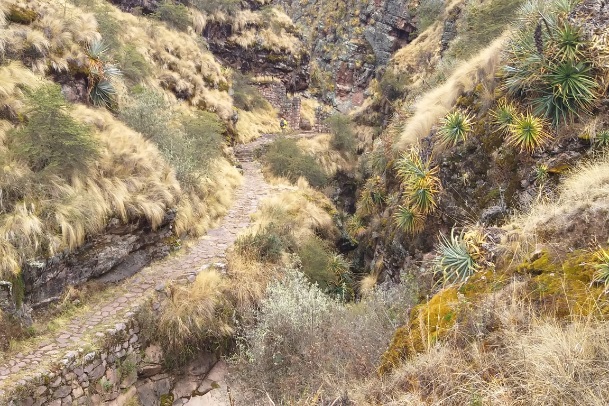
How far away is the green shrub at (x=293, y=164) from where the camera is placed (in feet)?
61.6

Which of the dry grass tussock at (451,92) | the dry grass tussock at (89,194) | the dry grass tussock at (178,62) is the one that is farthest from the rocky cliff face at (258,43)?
the dry grass tussock at (451,92)

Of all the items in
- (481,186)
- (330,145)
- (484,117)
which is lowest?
(330,145)

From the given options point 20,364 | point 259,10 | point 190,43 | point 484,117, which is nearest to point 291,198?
point 484,117

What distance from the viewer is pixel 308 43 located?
145ft

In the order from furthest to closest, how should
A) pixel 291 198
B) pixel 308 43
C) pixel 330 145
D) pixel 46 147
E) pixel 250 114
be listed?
pixel 308 43 → pixel 250 114 → pixel 330 145 → pixel 291 198 → pixel 46 147

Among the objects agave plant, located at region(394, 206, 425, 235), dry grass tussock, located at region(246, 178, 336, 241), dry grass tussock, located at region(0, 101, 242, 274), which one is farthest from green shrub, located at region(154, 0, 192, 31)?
agave plant, located at region(394, 206, 425, 235)

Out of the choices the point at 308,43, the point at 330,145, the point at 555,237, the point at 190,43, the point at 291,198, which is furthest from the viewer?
the point at 308,43

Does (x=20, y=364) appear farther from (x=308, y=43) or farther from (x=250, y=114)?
(x=308, y=43)

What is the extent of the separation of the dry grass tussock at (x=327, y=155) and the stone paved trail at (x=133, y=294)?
884 cm

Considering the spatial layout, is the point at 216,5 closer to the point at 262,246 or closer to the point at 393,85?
the point at 393,85

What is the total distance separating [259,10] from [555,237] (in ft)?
112

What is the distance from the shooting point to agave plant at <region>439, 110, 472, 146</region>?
8078 millimetres

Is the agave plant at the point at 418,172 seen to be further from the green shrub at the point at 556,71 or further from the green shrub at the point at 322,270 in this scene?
the green shrub at the point at 322,270

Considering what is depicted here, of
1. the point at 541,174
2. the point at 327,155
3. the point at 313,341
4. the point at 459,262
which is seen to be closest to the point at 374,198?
the point at 541,174
